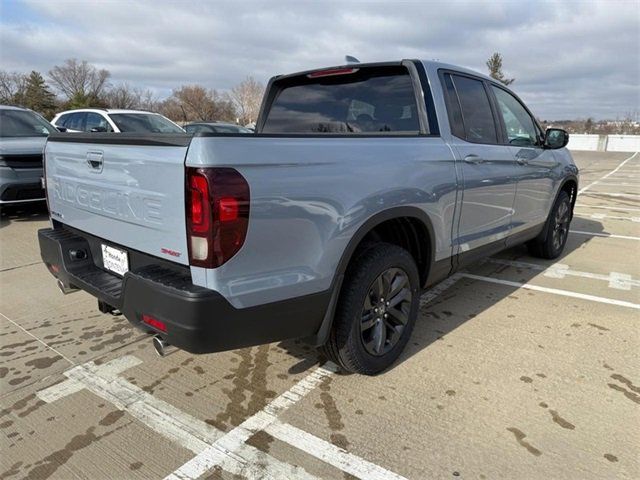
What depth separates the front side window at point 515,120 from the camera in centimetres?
418

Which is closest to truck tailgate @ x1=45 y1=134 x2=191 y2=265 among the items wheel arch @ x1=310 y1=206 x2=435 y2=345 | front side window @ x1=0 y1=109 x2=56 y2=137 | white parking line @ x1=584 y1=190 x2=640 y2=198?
Answer: wheel arch @ x1=310 y1=206 x2=435 y2=345

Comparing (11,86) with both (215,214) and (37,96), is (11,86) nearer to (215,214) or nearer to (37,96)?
(37,96)

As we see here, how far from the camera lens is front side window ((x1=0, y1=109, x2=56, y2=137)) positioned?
7582 millimetres

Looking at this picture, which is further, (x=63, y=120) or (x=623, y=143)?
(x=623, y=143)

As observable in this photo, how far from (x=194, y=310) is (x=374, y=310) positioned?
122 cm

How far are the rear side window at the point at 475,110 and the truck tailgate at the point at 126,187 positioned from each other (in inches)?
88.2

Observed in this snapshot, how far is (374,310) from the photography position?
2859mm

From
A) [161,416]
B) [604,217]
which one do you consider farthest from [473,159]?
[604,217]

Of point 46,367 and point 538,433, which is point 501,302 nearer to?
point 538,433

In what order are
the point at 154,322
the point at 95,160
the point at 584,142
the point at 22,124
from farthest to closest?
the point at 584,142 → the point at 22,124 → the point at 95,160 → the point at 154,322

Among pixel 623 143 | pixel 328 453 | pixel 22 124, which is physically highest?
pixel 22 124

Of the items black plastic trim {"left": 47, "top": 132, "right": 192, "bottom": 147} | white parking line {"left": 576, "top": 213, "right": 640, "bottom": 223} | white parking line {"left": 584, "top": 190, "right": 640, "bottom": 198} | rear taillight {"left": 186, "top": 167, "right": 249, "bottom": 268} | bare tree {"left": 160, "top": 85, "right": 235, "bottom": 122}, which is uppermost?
bare tree {"left": 160, "top": 85, "right": 235, "bottom": 122}

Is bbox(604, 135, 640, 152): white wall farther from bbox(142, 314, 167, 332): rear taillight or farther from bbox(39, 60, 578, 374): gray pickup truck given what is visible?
bbox(142, 314, 167, 332): rear taillight

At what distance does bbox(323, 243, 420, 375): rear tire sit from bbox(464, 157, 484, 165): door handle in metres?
0.89
